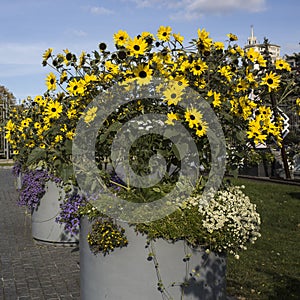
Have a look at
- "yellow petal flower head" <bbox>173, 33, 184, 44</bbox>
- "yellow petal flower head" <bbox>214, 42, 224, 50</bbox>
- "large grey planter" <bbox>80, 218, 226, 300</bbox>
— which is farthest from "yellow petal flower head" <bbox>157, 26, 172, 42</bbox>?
"large grey planter" <bbox>80, 218, 226, 300</bbox>

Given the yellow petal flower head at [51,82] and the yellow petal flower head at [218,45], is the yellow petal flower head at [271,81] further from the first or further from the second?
the yellow petal flower head at [51,82]

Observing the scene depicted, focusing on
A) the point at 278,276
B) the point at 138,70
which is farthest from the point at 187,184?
the point at 278,276

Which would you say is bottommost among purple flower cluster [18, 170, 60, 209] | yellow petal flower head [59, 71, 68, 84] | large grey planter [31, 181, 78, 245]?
large grey planter [31, 181, 78, 245]

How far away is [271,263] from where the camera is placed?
5617 mm

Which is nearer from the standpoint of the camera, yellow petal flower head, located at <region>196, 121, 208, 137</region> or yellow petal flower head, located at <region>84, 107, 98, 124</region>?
yellow petal flower head, located at <region>196, 121, 208, 137</region>

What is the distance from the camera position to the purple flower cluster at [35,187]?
6520 millimetres

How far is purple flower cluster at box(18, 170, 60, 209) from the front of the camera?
6520 mm

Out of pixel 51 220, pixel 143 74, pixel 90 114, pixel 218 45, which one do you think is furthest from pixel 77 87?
pixel 51 220

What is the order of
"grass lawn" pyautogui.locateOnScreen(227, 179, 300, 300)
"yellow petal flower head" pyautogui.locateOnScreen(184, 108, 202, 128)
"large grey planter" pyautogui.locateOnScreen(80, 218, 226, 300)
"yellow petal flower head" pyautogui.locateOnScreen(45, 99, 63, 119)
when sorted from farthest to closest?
1. "grass lawn" pyautogui.locateOnScreen(227, 179, 300, 300)
2. "yellow petal flower head" pyautogui.locateOnScreen(45, 99, 63, 119)
3. "yellow petal flower head" pyautogui.locateOnScreen(184, 108, 202, 128)
4. "large grey planter" pyautogui.locateOnScreen(80, 218, 226, 300)

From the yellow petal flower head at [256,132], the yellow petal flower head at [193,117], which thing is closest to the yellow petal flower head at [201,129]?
the yellow petal flower head at [193,117]

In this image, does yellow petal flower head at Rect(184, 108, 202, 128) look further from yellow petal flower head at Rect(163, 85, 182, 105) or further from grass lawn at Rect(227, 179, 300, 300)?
grass lawn at Rect(227, 179, 300, 300)

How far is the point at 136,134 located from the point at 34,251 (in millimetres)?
3323

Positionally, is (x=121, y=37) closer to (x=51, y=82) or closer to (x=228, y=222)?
(x=51, y=82)

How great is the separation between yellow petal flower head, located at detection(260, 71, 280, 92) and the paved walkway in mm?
2513
